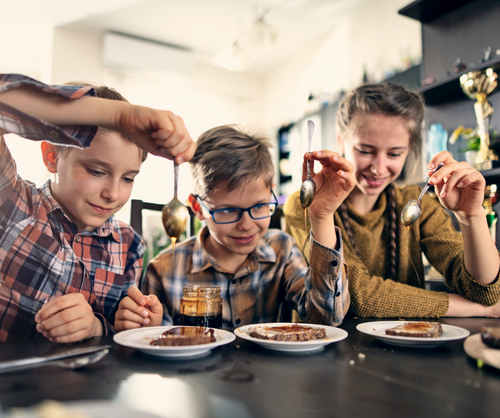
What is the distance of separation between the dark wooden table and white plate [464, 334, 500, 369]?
0.6 inches

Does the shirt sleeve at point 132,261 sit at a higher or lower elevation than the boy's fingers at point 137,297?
higher

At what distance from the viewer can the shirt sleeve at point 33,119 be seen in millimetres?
640

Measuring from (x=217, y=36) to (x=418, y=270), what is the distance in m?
4.52

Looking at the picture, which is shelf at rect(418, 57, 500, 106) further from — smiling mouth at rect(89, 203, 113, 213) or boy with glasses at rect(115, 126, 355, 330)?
smiling mouth at rect(89, 203, 113, 213)

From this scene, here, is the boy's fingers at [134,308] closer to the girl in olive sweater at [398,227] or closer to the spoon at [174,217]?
the spoon at [174,217]

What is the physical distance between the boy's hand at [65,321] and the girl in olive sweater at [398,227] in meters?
0.69

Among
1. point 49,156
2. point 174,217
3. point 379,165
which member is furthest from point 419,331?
point 49,156

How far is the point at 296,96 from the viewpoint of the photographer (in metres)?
5.74

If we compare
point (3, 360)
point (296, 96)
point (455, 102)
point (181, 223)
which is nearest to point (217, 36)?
point (296, 96)

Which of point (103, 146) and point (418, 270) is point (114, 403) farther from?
point (418, 270)

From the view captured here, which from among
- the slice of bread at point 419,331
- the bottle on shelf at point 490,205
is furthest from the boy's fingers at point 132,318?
the bottle on shelf at point 490,205

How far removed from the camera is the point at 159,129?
70 centimetres

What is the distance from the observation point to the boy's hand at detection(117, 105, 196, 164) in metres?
0.69

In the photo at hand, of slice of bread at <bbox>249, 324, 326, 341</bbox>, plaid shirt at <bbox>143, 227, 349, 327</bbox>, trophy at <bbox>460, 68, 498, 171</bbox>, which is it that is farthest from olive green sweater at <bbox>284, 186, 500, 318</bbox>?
trophy at <bbox>460, 68, 498, 171</bbox>
